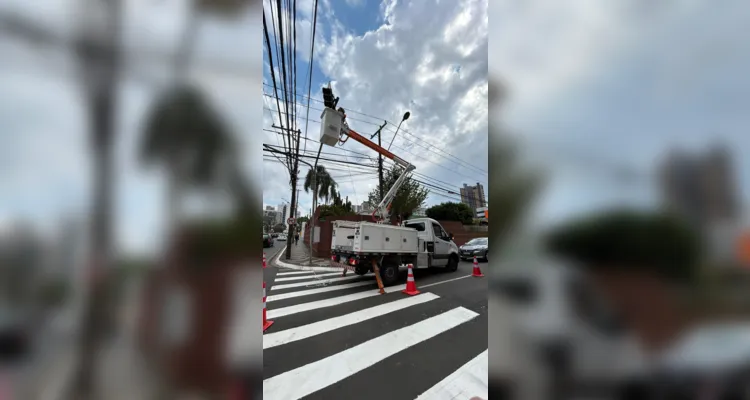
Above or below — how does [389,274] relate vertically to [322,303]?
above

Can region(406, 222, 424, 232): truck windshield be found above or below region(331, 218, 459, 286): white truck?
above

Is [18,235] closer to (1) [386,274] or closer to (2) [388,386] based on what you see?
(2) [388,386]

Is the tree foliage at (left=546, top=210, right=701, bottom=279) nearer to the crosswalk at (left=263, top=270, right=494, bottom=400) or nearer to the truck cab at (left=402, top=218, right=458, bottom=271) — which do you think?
the crosswalk at (left=263, top=270, right=494, bottom=400)

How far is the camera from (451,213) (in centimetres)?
2645

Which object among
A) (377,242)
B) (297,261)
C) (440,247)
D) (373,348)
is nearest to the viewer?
(373,348)

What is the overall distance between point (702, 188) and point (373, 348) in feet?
10.9

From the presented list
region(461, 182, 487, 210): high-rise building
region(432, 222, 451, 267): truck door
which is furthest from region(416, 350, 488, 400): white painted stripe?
region(432, 222, 451, 267): truck door

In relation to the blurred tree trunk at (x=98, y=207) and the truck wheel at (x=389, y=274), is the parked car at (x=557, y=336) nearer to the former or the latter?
the blurred tree trunk at (x=98, y=207)

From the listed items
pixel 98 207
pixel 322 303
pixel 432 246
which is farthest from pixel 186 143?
pixel 432 246

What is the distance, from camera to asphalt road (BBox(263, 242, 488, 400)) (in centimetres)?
239

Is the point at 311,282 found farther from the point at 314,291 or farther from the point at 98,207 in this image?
the point at 98,207

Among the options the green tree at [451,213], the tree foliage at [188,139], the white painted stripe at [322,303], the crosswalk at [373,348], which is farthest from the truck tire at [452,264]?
the green tree at [451,213]

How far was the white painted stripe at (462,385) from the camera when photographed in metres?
2.28

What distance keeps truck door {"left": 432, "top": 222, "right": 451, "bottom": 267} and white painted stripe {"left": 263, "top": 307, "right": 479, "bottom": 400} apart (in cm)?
412
